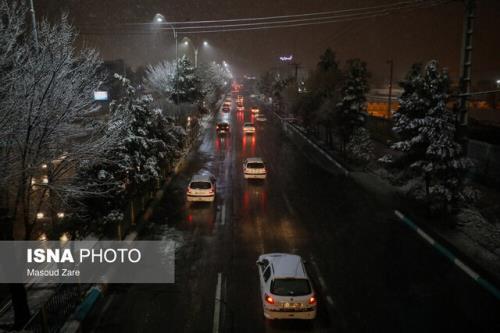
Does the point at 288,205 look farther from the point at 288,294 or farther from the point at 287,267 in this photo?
the point at 288,294

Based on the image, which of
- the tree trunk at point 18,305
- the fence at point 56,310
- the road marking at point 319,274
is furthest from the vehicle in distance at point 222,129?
the tree trunk at point 18,305

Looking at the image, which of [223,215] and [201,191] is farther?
[201,191]

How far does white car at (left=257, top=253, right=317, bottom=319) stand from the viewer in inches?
420

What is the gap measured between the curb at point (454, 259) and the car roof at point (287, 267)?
226 inches

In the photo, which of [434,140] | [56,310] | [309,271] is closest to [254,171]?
[434,140]

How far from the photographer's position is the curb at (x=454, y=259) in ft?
43.2

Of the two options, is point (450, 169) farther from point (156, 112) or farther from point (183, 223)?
point (156, 112)

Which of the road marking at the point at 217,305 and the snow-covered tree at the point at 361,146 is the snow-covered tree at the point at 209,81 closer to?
the snow-covered tree at the point at 361,146

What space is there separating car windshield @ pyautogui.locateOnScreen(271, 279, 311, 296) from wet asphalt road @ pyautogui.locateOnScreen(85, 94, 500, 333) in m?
0.81

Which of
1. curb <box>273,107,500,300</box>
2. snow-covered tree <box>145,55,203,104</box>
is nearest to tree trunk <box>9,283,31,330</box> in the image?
curb <box>273,107,500,300</box>

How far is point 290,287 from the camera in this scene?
11.0 meters

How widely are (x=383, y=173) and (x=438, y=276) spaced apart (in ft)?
55.3

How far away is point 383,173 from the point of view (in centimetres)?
3034

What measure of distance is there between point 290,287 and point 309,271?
346 centimetres
